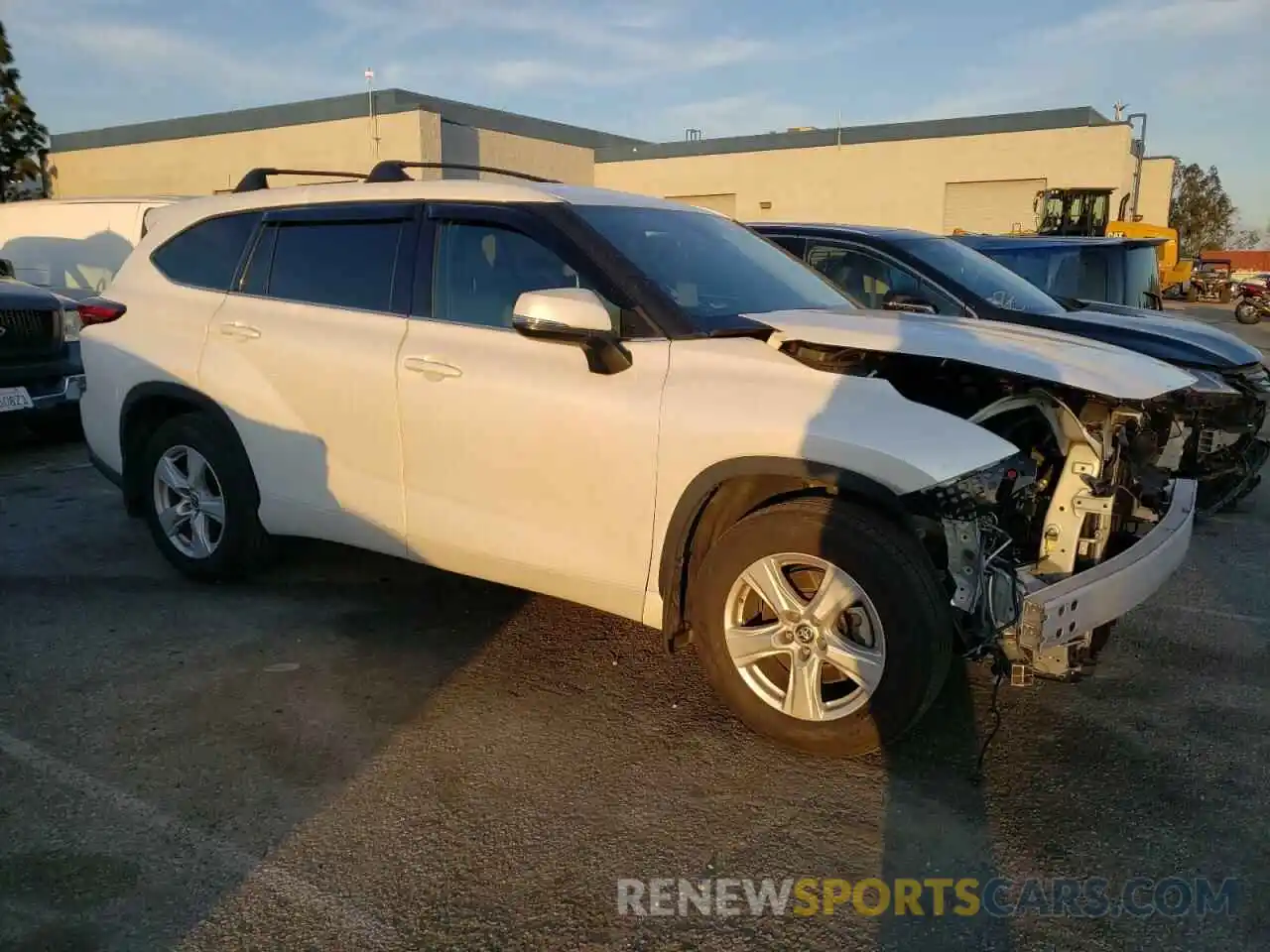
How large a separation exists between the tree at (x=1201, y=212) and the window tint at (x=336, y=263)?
71.0m

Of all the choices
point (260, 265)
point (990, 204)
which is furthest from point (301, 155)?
point (260, 265)

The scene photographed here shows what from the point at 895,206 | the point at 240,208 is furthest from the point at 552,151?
the point at 240,208

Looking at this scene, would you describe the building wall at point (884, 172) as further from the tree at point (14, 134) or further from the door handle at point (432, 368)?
the door handle at point (432, 368)

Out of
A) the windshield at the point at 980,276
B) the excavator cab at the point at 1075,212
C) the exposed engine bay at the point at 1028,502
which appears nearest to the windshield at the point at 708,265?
the exposed engine bay at the point at 1028,502

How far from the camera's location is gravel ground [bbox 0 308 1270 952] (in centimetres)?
259

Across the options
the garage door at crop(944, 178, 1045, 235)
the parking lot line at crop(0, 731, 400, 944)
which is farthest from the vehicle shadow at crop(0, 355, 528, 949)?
the garage door at crop(944, 178, 1045, 235)

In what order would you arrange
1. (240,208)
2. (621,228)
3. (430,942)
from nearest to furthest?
(430,942) → (621,228) → (240,208)

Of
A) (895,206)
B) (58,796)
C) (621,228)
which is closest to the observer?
(58,796)

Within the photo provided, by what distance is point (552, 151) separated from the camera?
128 feet

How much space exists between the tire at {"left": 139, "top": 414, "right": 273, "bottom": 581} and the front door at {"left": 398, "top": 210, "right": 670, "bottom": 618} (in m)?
1.08

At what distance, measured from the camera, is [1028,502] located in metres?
3.55

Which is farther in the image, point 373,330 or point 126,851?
point 373,330

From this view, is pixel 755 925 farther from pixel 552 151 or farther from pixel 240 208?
pixel 552 151

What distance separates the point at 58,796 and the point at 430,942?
4.67 feet
